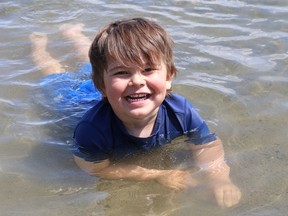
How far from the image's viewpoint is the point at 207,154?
9.95 feet

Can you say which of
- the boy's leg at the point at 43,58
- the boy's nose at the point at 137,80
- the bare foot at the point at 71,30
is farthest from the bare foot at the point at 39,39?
the boy's nose at the point at 137,80

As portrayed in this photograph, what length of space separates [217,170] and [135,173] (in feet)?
1.62

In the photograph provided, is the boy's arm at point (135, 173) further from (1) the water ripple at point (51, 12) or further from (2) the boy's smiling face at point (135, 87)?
(1) the water ripple at point (51, 12)

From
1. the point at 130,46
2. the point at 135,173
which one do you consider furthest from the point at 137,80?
the point at 135,173

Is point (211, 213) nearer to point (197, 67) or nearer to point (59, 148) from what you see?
point (59, 148)

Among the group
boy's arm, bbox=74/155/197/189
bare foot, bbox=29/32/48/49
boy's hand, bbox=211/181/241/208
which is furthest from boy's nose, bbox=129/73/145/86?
bare foot, bbox=29/32/48/49

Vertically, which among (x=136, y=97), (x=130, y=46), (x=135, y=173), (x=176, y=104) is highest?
(x=130, y=46)

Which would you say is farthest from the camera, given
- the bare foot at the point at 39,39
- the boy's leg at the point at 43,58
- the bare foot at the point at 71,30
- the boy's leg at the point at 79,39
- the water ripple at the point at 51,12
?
the water ripple at the point at 51,12

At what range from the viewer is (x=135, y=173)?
2914 mm

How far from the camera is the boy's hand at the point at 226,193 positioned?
8.29 feet

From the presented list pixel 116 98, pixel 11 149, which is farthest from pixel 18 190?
pixel 116 98

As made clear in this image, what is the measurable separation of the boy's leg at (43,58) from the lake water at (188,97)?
8 cm

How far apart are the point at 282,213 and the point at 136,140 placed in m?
1.05

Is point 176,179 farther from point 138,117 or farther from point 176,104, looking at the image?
point 176,104
